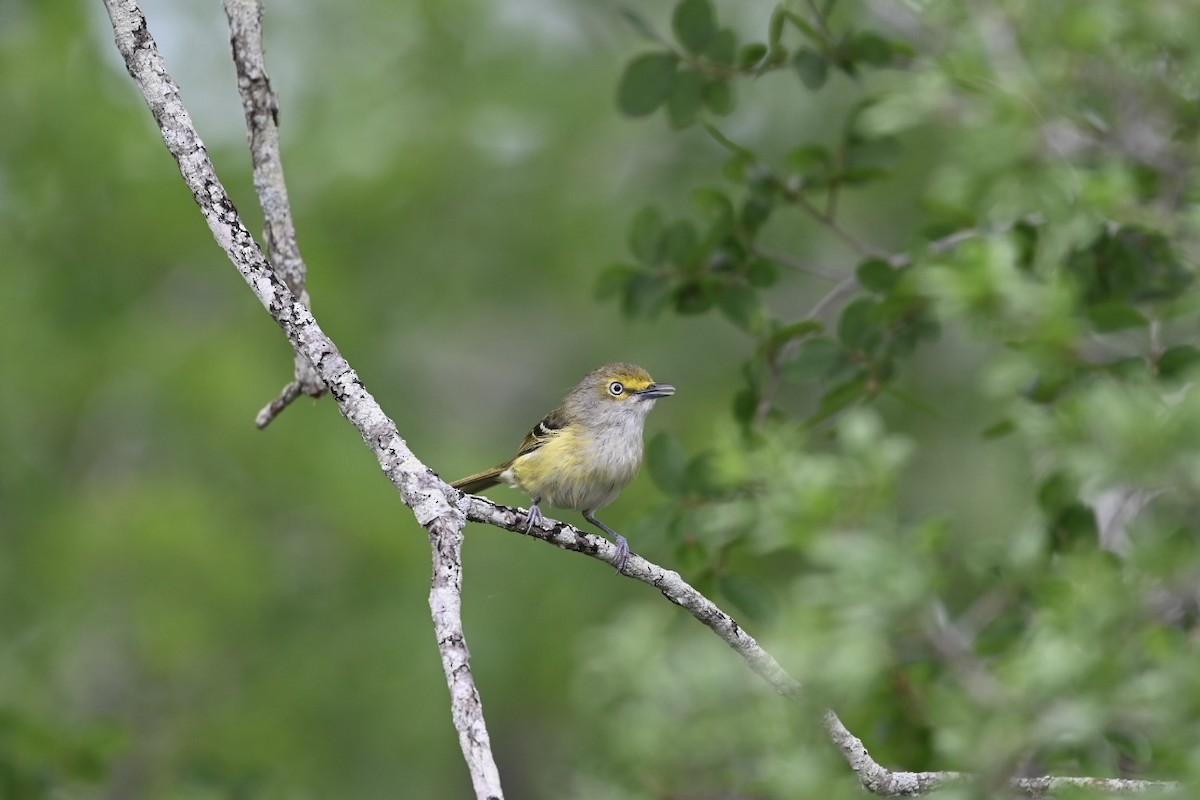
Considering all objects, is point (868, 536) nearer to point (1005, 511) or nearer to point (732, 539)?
point (732, 539)

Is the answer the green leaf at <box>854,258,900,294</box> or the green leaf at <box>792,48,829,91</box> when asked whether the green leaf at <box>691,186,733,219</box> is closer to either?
the green leaf at <box>792,48,829,91</box>

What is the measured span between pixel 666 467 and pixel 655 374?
928 cm

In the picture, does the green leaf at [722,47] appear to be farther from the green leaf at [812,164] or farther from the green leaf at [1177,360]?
the green leaf at [1177,360]

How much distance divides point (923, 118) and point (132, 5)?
286 centimetres

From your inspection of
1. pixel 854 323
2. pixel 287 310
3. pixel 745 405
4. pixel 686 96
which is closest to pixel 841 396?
pixel 854 323

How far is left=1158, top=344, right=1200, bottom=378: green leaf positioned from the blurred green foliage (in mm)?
16

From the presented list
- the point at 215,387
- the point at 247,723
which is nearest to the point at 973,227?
the point at 215,387

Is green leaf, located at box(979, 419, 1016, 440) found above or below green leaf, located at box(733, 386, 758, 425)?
below

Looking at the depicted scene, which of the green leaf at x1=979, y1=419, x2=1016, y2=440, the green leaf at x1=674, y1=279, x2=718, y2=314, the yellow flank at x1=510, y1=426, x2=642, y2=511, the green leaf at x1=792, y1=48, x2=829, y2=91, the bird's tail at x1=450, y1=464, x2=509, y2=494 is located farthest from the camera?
the bird's tail at x1=450, y1=464, x2=509, y2=494

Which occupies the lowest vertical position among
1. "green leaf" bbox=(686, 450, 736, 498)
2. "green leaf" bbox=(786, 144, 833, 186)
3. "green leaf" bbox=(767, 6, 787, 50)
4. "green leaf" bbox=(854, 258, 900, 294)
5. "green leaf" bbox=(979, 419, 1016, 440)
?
"green leaf" bbox=(979, 419, 1016, 440)

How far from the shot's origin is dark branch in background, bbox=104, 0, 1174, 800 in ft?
9.31

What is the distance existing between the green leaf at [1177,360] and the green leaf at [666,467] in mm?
1751

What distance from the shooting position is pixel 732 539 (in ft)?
16.0

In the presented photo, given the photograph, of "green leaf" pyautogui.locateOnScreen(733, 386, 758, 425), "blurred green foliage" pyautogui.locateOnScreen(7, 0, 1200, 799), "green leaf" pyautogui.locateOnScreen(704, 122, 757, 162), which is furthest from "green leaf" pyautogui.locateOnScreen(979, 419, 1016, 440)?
"green leaf" pyautogui.locateOnScreen(704, 122, 757, 162)
